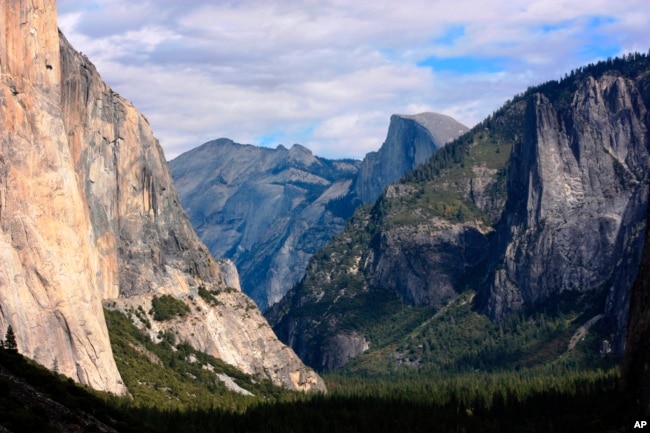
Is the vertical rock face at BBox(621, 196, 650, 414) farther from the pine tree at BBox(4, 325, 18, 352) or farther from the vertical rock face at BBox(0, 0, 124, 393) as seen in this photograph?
the pine tree at BBox(4, 325, 18, 352)

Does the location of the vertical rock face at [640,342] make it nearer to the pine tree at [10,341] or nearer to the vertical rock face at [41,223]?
the vertical rock face at [41,223]

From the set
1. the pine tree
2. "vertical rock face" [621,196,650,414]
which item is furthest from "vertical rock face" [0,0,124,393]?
"vertical rock face" [621,196,650,414]

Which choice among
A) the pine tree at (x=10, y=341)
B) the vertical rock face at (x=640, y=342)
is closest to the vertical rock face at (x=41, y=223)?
the pine tree at (x=10, y=341)

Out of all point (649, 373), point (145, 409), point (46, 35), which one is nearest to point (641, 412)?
point (649, 373)

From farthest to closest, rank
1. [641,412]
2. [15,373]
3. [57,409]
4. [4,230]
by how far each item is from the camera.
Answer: [641,412] < [4,230] < [15,373] < [57,409]

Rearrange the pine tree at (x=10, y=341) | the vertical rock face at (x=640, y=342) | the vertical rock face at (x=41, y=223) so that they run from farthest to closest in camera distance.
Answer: the vertical rock face at (x=640, y=342) < the vertical rock face at (x=41, y=223) < the pine tree at (x=10, y=341)

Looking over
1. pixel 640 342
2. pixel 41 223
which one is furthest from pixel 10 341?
pixel 640 342

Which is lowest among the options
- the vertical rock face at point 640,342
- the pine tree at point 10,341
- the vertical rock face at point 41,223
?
the vertical rock face at point 640,342

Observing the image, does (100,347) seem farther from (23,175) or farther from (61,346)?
(23,175)
